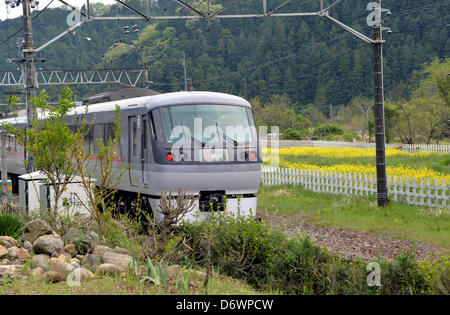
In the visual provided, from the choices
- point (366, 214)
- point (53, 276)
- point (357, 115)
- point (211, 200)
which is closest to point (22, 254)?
point (53, 276)

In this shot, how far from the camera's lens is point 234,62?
101 m

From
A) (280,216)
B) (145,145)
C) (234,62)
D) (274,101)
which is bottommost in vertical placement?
(280,216)

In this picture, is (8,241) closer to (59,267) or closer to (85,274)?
(59,267)

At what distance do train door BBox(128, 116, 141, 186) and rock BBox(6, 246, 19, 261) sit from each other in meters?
4.91

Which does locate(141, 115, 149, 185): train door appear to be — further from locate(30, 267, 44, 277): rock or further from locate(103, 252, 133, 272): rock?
locate(30, 267, 44, 277): rock

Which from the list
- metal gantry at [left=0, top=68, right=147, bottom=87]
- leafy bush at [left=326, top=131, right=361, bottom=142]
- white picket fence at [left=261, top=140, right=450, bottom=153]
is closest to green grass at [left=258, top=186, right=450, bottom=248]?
metal gantry at [left=0, top=68, right=147, bottom=87]

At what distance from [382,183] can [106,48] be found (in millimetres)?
84119

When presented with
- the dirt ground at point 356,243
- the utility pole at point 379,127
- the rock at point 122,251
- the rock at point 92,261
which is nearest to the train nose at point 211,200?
the dirt ground at point 356,243

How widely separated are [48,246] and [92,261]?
920 mm

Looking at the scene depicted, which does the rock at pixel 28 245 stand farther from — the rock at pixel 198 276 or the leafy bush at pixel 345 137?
the leafy bush at pixel 345 137

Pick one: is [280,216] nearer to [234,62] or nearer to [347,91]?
[347,91]

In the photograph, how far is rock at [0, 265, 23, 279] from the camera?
7.89 metres
